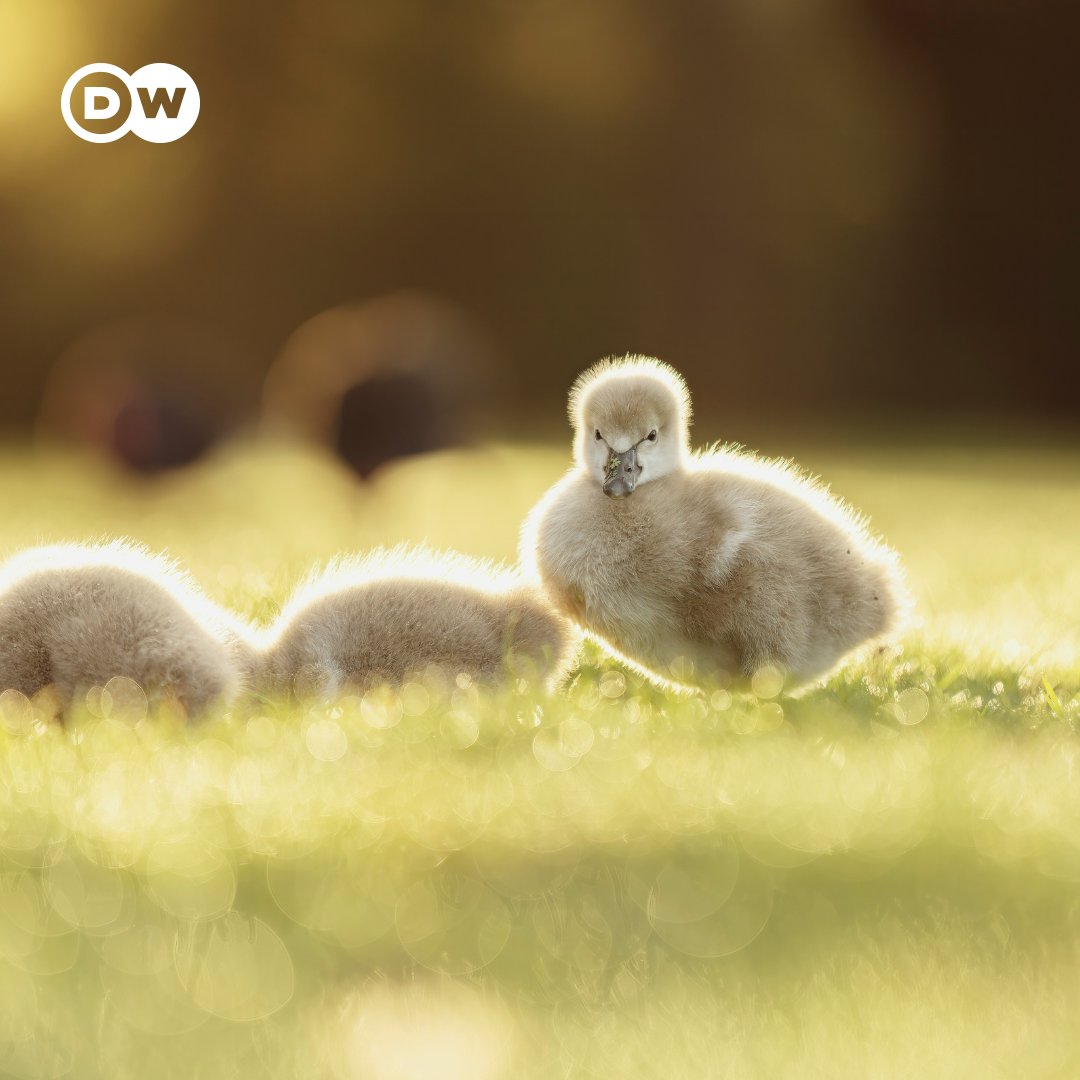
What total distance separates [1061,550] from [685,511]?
552 cm

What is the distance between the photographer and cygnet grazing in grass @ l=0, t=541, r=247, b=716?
3.79 m

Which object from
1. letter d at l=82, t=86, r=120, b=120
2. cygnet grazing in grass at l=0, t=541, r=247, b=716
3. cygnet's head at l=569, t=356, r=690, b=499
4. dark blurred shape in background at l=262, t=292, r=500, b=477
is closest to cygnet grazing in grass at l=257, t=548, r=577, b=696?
cygnet grazing in grass at l=0, t=541, r=247, b=716

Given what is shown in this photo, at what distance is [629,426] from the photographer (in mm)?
4105

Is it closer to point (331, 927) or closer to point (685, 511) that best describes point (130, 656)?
point (685, 511)

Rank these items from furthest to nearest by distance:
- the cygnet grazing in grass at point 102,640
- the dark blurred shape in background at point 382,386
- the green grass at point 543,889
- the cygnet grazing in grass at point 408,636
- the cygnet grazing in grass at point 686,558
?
the dark blurred shape in background at point 382,386
the cygnet grazing in grass at point 408,636
the cygnet grazing in grass at point 686,558
the cygnet grazing in grass at point 102,640
the green grass at point 543,889

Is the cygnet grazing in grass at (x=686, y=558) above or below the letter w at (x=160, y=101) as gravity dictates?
below

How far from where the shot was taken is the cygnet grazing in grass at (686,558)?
13.1 feet

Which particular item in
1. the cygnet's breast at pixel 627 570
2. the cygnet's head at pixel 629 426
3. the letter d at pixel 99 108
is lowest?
the cygnet's breast at pixel 627 570

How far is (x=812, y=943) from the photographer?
2139mm

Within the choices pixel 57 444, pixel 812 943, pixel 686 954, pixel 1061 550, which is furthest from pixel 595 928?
pixel 57 444

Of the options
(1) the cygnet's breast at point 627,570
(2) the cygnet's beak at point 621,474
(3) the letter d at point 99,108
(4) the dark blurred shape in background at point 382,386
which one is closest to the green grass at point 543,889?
(1) the cygnet's breast at point 627,570

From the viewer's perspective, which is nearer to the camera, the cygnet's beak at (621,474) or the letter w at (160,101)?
the cygnet's beak at (621,474)

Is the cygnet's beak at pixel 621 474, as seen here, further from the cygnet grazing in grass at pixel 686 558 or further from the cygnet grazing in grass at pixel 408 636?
the cygnet grazing in grass at pixel 408 636

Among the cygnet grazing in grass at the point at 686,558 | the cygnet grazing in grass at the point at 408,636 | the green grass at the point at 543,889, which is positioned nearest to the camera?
the green grass at the point at 543,889
